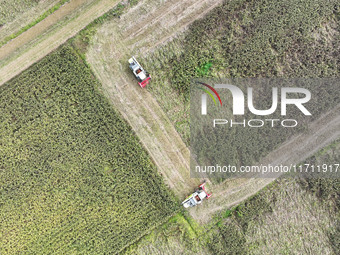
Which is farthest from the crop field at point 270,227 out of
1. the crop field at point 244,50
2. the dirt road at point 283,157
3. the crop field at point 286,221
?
the crop field at point 244,50

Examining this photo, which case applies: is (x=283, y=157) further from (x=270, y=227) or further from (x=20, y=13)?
(x=20, y=13)

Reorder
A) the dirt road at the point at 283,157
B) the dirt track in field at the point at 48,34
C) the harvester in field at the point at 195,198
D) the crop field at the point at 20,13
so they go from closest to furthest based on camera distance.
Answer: the harvester in field at the point at 195,198
the dirt road at the point at 283,157
the dirt track in field at the point at 48,34
the crop field at the point at 20,13

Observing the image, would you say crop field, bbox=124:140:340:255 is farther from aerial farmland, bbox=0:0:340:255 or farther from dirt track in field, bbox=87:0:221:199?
dirt track in field, bbox=87:0:221:199

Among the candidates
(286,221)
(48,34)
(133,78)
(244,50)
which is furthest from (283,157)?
(48,34)

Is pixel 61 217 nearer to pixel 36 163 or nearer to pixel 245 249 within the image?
pixel 36 163

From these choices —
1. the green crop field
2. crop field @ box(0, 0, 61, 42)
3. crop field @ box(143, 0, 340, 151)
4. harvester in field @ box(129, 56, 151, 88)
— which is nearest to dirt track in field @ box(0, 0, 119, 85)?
crop field @ box(0, 0, 61, 42)

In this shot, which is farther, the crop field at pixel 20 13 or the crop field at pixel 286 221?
the crop field at pixel 20 13

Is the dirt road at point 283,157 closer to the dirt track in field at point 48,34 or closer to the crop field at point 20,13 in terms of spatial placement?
the dirt track in field at point 48,34
